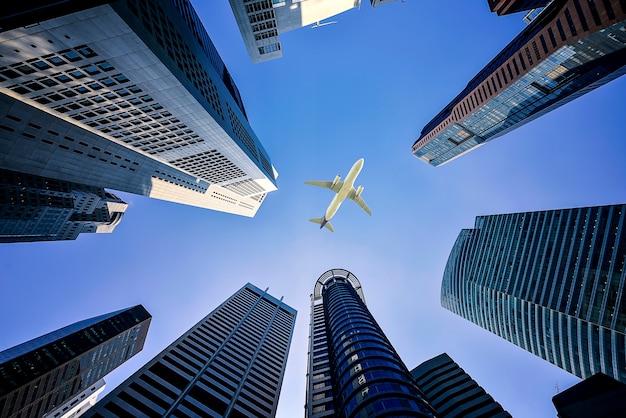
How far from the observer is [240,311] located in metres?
92.8

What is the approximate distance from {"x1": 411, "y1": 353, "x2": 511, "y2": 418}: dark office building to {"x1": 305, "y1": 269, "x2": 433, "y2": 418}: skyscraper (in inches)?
536

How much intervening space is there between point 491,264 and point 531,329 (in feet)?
78.1

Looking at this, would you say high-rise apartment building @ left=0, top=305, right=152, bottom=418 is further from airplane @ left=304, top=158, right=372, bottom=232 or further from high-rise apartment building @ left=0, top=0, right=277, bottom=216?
airplane @ left=304, top=158, right=372, bottom=232

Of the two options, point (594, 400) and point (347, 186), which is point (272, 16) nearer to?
point (347, 186)

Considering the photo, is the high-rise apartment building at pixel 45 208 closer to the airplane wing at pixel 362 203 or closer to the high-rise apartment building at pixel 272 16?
the high-rise apartment building at pixel 272 16

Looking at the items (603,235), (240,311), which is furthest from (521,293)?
(240,311)

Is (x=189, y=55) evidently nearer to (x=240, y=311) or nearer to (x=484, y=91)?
(x=240, y=311)

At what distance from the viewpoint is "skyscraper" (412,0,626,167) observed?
5700cm

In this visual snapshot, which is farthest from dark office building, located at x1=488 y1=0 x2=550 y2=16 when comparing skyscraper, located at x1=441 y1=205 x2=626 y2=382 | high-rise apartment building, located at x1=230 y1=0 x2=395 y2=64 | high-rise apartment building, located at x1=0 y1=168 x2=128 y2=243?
high-rise apartment building, located at x1=0 y1=168 x2=128 y2=243

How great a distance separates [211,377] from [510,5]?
11617 centimetres

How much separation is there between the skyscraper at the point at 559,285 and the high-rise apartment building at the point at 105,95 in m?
86.2

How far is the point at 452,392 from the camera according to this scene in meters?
52.9

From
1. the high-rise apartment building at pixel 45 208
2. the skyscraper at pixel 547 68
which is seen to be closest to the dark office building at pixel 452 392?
the skyscraper at pixel 547 68

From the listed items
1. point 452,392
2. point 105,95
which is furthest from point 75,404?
point 452,392
